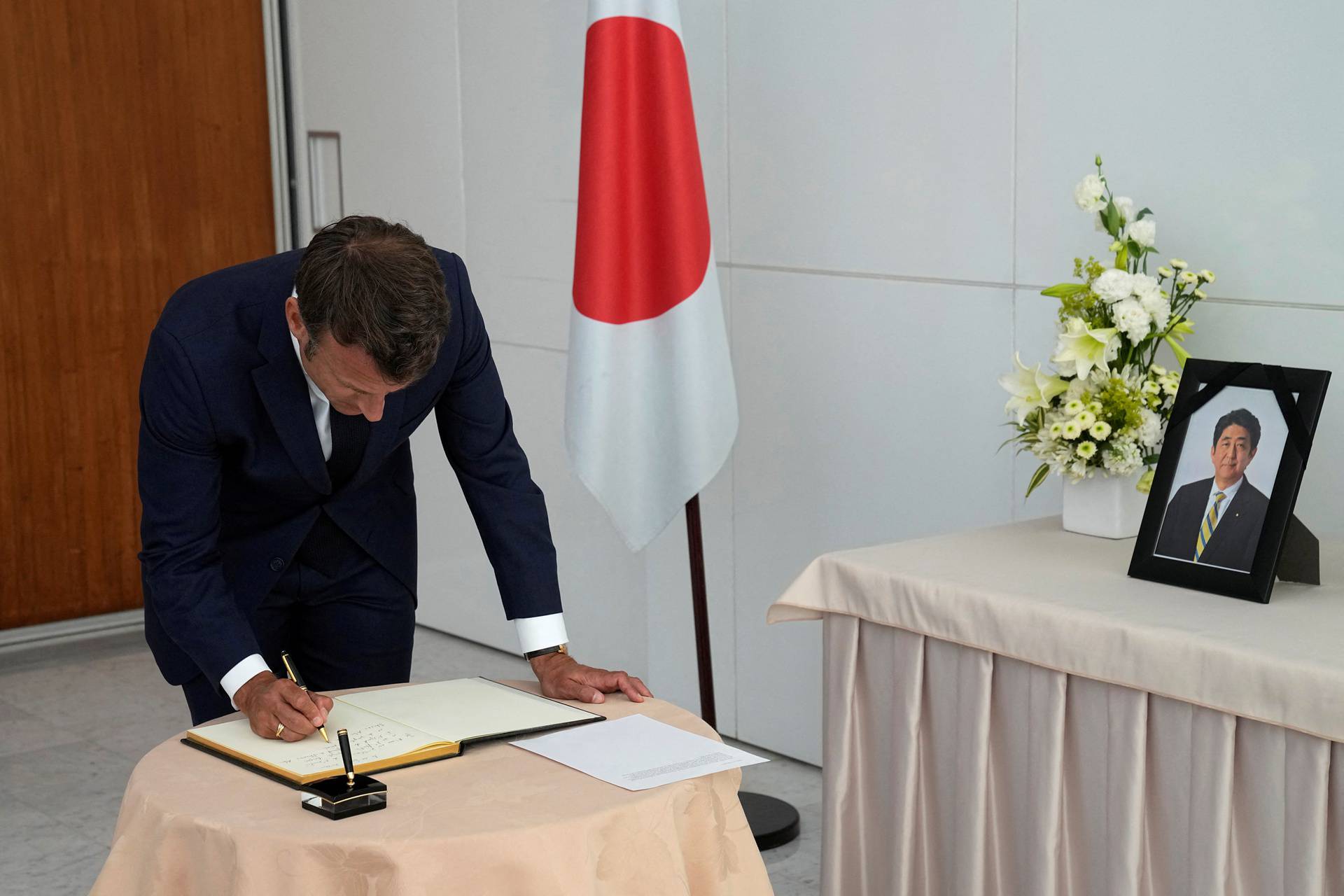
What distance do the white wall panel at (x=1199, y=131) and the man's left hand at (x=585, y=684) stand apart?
1393 mm

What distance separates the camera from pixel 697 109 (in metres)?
3.72

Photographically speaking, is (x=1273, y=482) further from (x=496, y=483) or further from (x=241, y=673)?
(x=241, y=673)

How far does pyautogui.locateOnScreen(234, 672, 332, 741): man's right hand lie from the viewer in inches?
69.1

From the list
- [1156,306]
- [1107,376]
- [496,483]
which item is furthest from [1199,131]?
[496,483]

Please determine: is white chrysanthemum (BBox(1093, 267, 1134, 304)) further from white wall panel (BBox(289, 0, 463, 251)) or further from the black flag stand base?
white wall panel (BBox(289, 0, 463, 251))

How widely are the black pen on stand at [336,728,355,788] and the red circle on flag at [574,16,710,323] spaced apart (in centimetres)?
159

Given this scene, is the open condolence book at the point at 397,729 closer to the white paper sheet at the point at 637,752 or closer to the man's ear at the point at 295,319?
the white paper sheet at the point at 637,752

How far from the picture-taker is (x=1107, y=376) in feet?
7.79

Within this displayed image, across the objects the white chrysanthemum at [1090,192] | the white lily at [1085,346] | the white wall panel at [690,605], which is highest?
the white chrysanthemum at [1090,192]

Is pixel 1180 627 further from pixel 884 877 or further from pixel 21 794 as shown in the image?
pixel 21 794

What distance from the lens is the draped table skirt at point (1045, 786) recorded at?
6.06 feet

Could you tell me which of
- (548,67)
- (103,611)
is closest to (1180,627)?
(548,67)

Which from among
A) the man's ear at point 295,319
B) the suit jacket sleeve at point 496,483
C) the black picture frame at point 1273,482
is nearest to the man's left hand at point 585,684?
the suit jacket sleeve at point 496,483

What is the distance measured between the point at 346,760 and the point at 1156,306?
4.84 feet
